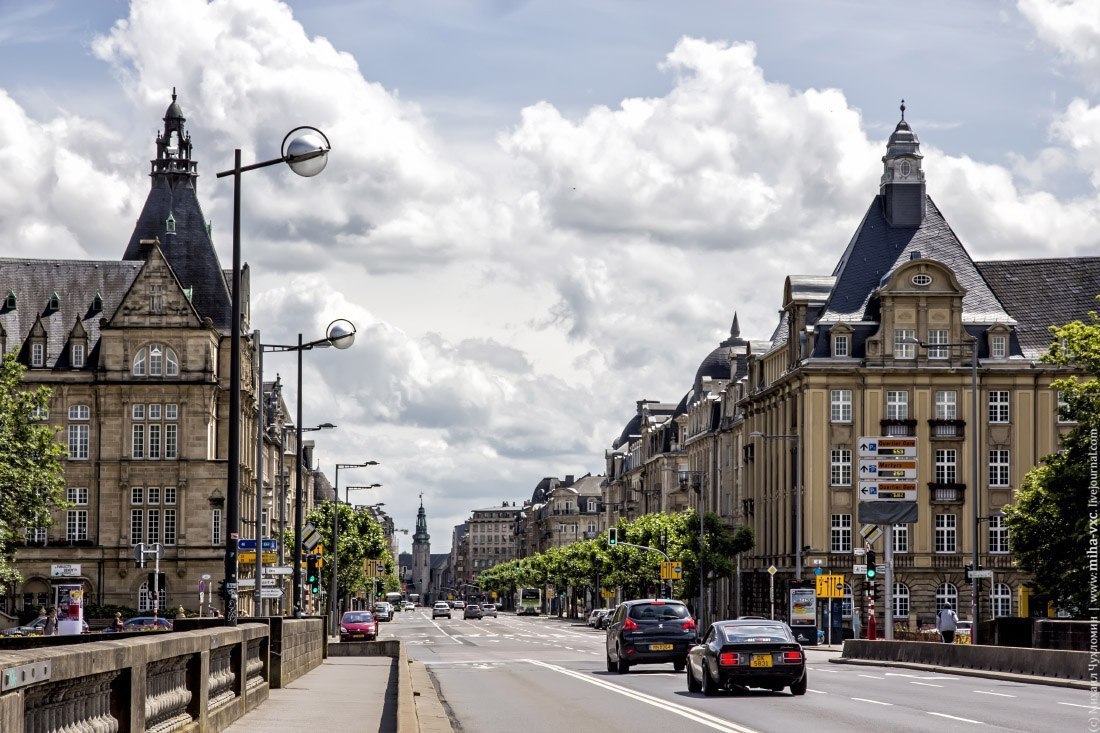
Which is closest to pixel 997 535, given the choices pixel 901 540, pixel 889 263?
pixel 901 540

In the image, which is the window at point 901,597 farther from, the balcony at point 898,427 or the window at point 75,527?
the window at point 75,527

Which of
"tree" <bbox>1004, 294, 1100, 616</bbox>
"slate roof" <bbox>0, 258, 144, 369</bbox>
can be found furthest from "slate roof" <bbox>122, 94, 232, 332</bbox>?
"tree" <bbox>1004, 294, 1100, 616</bbox>

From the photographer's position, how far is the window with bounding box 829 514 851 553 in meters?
88.9

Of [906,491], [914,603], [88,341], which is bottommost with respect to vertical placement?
[914,603]

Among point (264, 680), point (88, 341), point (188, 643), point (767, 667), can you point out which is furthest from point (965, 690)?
point (88, 341)

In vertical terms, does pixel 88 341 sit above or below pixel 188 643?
above

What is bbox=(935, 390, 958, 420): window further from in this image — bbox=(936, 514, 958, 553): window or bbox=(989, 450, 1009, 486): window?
bbox=(936, 514, 958, 553): window

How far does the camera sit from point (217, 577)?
94000 mm

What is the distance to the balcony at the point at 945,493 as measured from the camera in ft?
291

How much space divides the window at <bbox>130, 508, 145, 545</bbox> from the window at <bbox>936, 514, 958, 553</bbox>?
139ft

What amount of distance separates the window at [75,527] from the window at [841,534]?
40.2 m

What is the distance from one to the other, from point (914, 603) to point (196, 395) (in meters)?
39.9

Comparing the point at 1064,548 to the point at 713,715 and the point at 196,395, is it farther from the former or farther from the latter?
the point at 196,395

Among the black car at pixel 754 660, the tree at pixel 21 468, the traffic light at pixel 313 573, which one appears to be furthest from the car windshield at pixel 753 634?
the tree at pixel 21 468
